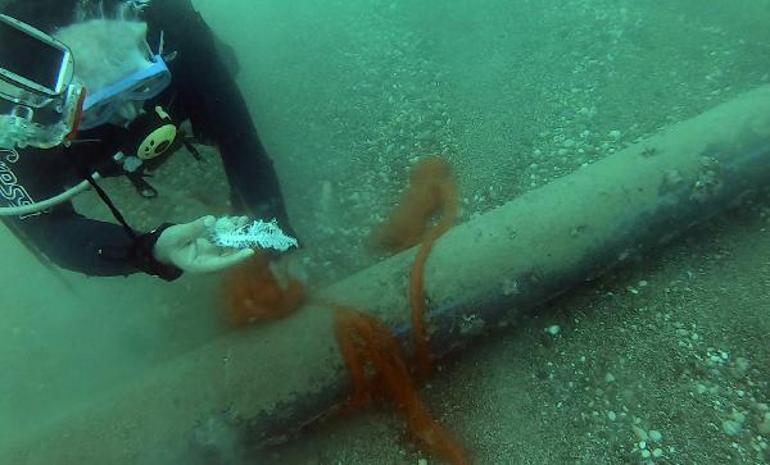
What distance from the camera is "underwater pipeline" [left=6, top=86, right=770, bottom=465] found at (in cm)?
212

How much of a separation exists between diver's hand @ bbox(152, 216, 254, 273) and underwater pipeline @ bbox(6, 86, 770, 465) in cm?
33

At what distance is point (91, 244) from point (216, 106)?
0.78 meters

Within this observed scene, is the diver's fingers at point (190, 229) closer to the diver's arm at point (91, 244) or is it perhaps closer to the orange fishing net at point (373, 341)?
the diver's arm at point (91, 244)

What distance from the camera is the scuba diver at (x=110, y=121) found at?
6.33 feet

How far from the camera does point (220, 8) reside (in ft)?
18.1

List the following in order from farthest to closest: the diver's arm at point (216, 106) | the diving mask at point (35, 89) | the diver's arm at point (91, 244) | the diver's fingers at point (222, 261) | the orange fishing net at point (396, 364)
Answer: the diver's arm at point (216, 106) → the diver's arm at point (91, 244) → the orange fishing net at point (396, 364) → the diver's fingers at point (222, 261) → the diving mask at point (35, 89)

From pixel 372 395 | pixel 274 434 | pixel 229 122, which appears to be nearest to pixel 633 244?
pixel 372 395

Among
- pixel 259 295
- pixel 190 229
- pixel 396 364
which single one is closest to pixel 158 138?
pixel 190 229

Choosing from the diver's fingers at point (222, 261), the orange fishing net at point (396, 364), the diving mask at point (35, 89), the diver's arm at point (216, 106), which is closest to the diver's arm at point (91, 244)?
the diver's fingers at point (222, 261)

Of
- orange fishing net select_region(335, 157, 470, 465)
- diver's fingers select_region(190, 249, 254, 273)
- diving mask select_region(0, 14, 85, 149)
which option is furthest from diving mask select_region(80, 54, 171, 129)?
orange fishing net select_region(335, 157, 470, 465)

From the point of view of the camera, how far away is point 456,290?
7.37 feet

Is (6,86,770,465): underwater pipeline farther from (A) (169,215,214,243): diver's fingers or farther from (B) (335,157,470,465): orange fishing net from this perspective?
(A) (169,215,214,243): diver's fingers

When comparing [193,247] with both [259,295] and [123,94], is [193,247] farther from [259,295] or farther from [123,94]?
[123,94]

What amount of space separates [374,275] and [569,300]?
35.9 inches
